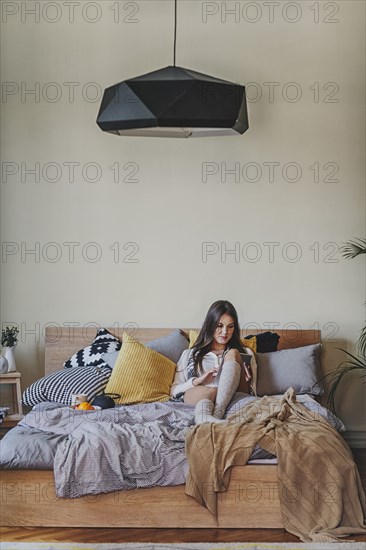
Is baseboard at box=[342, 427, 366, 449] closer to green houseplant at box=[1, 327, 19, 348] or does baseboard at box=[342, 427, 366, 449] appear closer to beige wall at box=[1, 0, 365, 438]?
beige wall at box=[1, 0, 365, 438]

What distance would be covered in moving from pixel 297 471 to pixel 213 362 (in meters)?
1.22

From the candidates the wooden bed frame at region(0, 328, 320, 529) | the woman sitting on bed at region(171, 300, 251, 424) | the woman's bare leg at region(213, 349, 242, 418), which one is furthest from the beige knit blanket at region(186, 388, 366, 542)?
the woman sitting on bed at region(171, 300, 251, 424)

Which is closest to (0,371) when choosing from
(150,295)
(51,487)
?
(150,295)

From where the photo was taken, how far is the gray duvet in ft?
12.5

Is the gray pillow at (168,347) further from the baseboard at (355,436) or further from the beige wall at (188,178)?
the baseboard at (355,436)

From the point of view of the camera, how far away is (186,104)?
3.51 meters

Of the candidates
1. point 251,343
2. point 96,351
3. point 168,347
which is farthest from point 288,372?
point 96,351

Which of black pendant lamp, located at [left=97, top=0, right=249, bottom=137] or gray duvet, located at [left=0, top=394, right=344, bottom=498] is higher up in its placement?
black pendant lamp, located at [left=97, top=0, right=249, bottom=137]

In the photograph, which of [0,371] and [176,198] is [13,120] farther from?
[0,371]

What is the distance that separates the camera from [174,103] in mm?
3508

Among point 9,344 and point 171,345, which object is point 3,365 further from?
point 171,345

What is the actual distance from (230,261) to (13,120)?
1752 mm

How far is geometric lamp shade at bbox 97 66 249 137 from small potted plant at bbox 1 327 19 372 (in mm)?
2149

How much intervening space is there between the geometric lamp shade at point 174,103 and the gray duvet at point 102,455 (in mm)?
1463
